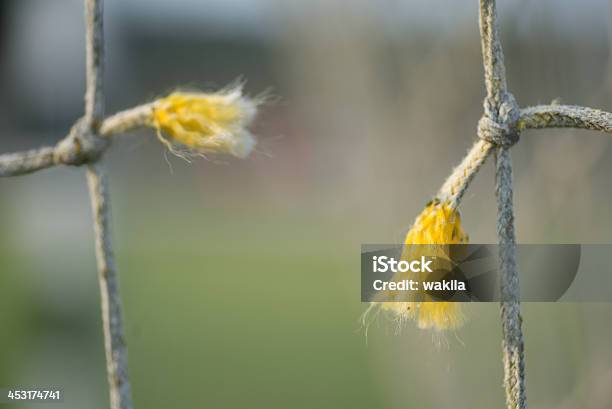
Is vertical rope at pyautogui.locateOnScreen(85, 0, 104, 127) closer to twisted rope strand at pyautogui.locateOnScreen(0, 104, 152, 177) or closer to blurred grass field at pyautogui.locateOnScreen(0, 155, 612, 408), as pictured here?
twisted rope strand at pyautogui.locateOnScreen(0, 104, 152, 177)

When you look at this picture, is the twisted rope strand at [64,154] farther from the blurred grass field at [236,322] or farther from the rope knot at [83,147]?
the blurred grass field at [236,322]

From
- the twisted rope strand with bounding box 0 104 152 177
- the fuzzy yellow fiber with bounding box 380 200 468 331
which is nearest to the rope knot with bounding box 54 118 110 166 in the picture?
the twisted rope strand with bounding box 0 104 152 177

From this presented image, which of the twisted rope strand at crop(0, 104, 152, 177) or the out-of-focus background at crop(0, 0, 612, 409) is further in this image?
the out-of-focus background at crop(0, 0, 612, 409)

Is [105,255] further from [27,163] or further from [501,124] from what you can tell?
[501,124]

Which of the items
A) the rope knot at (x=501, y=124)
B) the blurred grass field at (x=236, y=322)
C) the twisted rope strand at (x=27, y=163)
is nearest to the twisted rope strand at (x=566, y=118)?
the rope knot at (x=501, y=124)

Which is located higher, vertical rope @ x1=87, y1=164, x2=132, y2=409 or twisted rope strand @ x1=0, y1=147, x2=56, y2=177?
twisted rope strand @ x1=0, y1=147, x2=56, y2=177
